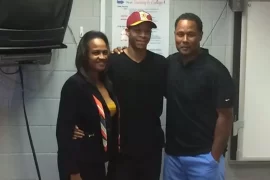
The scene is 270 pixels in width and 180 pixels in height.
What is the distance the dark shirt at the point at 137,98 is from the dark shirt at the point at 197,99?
0.11 meters

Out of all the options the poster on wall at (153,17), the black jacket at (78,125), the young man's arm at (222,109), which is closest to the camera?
the black jacket at (78,125)

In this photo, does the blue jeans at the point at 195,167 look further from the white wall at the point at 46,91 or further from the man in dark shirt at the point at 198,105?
the white wall at the point at 46,91

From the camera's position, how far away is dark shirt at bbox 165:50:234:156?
7.87 ft

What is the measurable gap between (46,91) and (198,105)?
1098 mm

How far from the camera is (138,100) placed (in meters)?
2.47

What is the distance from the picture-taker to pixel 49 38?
2416mm

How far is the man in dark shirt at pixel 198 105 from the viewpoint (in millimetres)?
2406

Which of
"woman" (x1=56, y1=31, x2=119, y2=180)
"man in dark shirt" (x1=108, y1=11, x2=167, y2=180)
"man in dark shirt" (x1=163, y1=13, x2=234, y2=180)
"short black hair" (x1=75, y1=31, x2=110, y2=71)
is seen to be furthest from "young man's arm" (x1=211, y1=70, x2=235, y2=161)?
"short black hair" (x1=75, y1=31, x2=110, y2=71)

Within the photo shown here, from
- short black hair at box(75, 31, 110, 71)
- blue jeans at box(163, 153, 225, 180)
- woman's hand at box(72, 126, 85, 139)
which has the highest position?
short black hair at box(75, 31, 110, 71)

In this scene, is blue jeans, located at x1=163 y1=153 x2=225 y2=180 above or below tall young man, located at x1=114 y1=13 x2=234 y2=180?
below

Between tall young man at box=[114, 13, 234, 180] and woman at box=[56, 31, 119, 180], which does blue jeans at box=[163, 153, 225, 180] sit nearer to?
tall young man at box=[114, 13, 234, 180]

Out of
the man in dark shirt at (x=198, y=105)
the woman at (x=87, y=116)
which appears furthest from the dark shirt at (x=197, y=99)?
the woman at (x=87, y=116)

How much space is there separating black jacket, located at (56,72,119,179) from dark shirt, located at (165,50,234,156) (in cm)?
43

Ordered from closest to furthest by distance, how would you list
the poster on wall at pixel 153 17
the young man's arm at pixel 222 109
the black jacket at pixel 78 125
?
1. the black jacket at pixel 78 125
2. the young man's arm at pixel 222 109
3. the poster on wall at pixel 153 17
